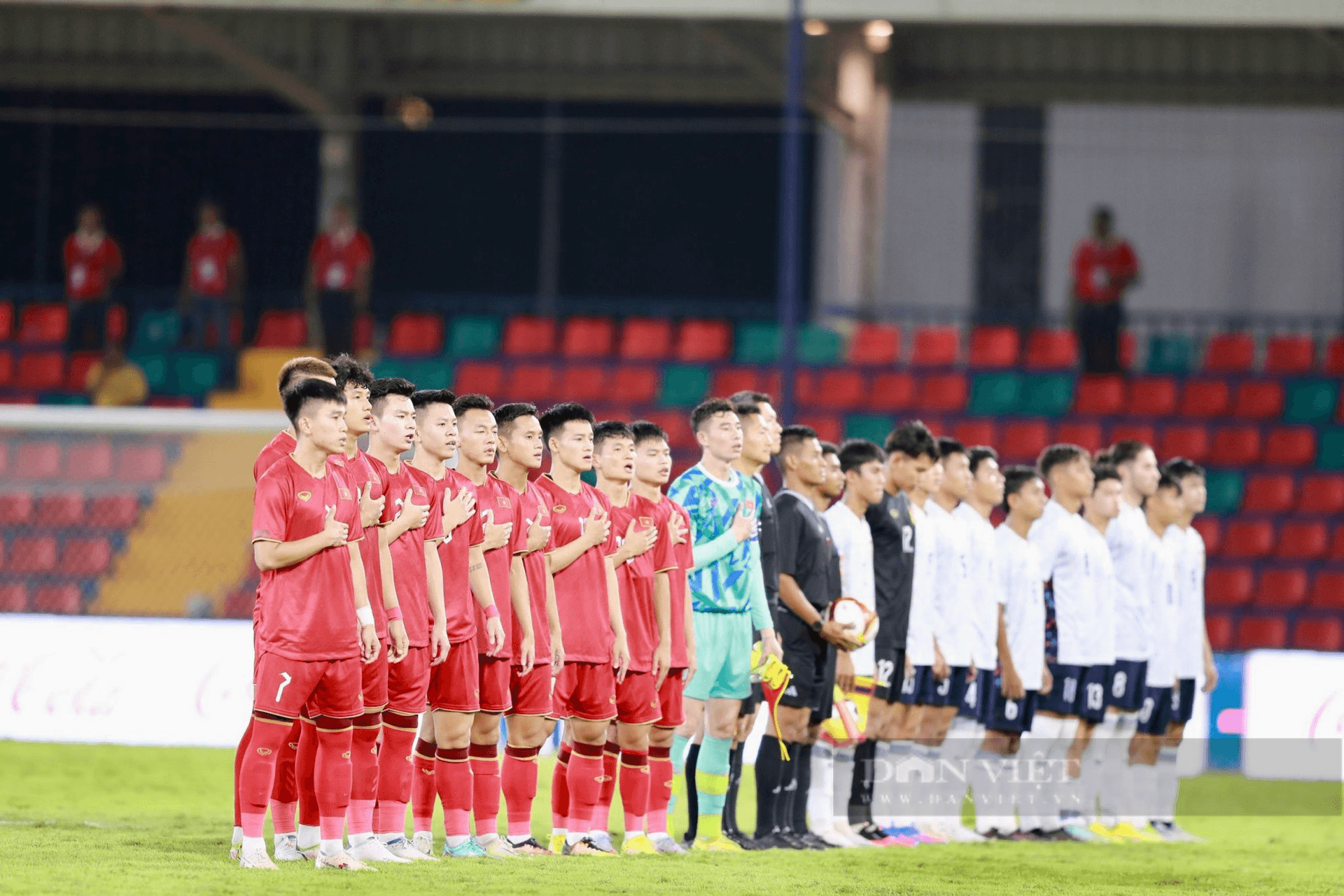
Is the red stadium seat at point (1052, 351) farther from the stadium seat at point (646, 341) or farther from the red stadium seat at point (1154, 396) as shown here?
the stadium seat at point (646, 341)

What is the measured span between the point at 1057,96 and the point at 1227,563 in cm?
564

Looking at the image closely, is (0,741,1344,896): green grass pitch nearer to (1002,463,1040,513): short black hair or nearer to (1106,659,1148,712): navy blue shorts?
(1106,659,1148,712): navy blue shorts

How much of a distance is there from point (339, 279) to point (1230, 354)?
8137 mm

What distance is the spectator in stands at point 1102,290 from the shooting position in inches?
663

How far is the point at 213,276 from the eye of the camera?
690 inches

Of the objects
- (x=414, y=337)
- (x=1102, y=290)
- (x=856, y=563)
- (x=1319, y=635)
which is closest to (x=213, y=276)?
(x=414, y=337)

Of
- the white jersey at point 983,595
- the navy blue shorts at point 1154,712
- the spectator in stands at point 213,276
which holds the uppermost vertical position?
the spectator in stands at point 213,276

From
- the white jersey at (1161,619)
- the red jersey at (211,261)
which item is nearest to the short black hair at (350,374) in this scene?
the white jersey at (1161,619)

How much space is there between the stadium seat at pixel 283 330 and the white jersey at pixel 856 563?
10.8 meters

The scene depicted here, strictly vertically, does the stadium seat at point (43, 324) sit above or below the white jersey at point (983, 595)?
above

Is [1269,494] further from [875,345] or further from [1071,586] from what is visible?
[1071,586]

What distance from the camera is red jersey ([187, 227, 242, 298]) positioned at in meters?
17.5

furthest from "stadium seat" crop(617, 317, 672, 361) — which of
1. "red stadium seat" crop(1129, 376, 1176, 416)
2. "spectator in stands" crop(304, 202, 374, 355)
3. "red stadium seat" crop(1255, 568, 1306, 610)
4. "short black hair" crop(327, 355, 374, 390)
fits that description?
"short black hair" crop(327, 355, 374, 390)

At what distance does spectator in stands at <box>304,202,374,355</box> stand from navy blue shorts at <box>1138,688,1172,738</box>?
30.3 ft
